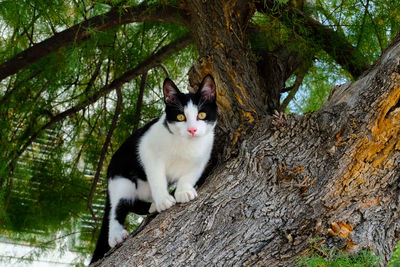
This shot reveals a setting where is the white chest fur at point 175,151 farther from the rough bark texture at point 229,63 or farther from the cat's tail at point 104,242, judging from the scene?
the cat's tail at point 104,242

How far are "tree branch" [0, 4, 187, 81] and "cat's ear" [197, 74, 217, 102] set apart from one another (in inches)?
25.8

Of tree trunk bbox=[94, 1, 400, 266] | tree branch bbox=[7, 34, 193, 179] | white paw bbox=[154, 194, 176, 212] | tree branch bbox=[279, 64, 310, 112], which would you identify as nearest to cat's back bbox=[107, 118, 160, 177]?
white paw bbox=[154, 194, 176, 212]

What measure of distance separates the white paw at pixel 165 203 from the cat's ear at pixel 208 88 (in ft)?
1.37

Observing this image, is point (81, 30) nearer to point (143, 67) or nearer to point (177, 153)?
point (143, 67)

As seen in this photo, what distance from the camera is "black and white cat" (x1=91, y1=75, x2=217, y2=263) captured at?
177 cm

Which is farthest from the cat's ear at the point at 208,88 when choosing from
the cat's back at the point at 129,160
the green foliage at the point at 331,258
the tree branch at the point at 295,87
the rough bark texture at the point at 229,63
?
the tree branch at the point at 295,87

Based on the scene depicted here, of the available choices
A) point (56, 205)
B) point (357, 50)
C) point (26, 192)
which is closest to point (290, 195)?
point (357, 50)

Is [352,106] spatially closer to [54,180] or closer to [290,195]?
[290,195]

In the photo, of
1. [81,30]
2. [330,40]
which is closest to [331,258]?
[330,40]

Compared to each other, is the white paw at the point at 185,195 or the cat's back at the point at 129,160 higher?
the cat's back at the point at 129,160

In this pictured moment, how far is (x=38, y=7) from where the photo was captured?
7.37 feet

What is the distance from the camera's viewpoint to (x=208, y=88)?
185 centimetres

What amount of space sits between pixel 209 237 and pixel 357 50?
1413 millimetres

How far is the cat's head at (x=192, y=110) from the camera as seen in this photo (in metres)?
1.77
